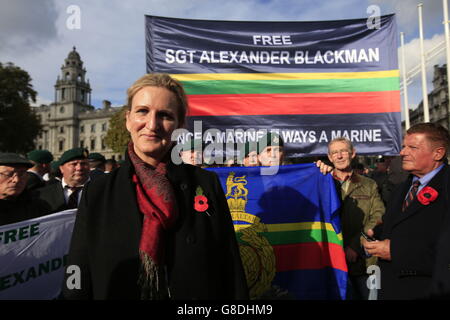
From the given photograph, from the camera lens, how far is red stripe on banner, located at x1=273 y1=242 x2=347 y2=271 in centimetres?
322

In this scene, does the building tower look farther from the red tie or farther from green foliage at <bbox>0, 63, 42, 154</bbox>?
the red tie

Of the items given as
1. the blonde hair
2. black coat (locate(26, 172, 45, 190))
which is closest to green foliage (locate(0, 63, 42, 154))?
black coat (locate(26, 172, 45, 190))

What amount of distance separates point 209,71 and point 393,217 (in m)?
2.91

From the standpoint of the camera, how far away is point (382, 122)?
161 inches

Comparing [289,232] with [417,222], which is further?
[289,232]

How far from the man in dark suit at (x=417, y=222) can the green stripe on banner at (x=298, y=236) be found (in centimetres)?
54

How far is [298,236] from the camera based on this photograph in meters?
3.28

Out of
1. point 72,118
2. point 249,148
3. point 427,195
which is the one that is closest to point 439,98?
point 249,148

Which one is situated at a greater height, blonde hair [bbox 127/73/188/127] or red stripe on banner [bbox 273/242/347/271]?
blonde hair [bbox 127/73/188/127]

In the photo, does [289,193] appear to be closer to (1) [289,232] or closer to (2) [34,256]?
(1) [289,232]

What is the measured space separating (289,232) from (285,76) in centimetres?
225

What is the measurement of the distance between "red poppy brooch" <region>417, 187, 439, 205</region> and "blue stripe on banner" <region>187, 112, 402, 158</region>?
163 centimetres

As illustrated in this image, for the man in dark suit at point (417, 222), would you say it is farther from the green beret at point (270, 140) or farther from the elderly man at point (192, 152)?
the elderly man at point (192, 152)
